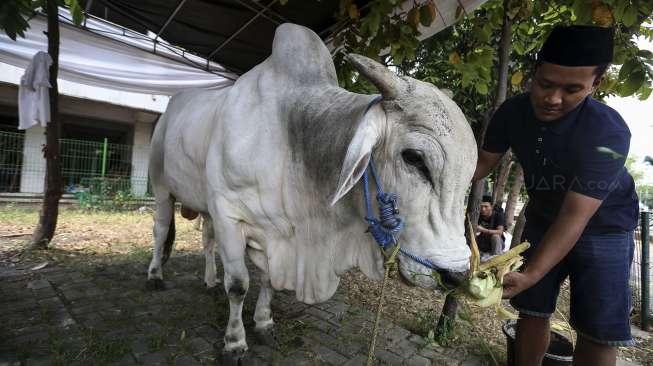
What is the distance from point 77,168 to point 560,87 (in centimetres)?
1024

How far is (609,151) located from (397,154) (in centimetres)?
85

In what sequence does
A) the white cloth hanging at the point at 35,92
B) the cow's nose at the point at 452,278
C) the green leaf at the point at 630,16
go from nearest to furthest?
the cow's nose at the point at 452,278
the green leaf at the point at 630,16
the white cloth hanging at the point at 35,92

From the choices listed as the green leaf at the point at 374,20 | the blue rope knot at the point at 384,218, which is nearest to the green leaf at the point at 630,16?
the green leaf at the point at 374,20

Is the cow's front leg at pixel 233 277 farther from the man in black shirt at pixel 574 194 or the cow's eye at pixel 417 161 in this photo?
the man in black shirt at pixel 574 194

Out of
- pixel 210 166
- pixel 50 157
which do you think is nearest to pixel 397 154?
pixel 210 166

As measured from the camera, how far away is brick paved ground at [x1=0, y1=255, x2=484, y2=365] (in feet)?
7.46

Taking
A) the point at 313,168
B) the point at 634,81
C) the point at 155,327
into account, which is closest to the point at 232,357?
the point at 155,327

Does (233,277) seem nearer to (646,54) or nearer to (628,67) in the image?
(628,67)

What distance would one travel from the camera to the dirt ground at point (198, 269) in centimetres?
290

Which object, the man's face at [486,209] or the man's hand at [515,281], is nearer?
the man's hand at [515,281]

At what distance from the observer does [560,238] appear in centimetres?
148

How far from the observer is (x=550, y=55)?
5.19 feet

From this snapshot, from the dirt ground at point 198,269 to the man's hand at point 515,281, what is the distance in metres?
0.33

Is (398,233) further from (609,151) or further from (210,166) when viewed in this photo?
(210,166)
